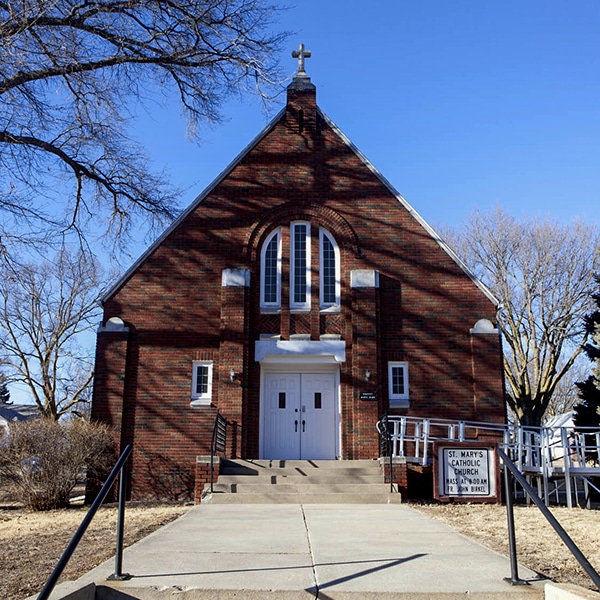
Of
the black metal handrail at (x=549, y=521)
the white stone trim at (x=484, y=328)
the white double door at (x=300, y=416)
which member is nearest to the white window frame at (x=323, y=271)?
the white double door at (x=300, y=416)

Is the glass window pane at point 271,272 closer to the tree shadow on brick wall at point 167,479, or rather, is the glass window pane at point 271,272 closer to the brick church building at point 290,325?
the brick church building at point 290,325

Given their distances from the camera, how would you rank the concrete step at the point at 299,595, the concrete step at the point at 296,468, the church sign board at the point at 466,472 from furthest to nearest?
the concrete step at the point at 296,468
the church sign board at the point at 466,472
the concrete step at the point at 299,595

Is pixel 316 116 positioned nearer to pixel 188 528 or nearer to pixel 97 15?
pixel 97 15

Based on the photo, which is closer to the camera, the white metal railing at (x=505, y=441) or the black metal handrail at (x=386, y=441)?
the black metal handrail at (x=386, y=441)

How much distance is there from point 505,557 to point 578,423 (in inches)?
782

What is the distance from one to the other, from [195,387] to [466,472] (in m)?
6.86

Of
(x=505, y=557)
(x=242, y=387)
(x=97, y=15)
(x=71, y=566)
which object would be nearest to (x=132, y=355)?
(x=242, y=387)

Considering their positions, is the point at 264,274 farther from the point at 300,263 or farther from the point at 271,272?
the point at 300,263

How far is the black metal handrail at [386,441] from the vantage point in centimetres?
1308

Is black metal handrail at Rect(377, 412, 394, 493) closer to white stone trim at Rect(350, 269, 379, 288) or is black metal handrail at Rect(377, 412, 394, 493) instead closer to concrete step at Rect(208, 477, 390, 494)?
concrete step at Rect(208, 477, 390, 494)

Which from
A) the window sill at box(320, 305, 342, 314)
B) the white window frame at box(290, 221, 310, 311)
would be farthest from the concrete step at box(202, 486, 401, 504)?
the white window frame at box(290, 221, 310, 311)

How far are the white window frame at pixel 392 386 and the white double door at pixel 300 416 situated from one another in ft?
4.58

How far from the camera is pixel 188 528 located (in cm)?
831

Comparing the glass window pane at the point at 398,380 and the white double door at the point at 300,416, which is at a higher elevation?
the glass window pane at the point at 398,380
